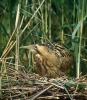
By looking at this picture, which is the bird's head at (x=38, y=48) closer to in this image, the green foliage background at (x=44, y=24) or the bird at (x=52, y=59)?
the bird at (x=52, y=59)

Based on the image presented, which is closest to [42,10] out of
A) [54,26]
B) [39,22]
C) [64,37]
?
[39,22]

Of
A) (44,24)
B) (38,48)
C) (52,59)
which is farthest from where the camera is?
(44,24)

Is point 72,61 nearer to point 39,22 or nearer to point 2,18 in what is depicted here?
point 39,22

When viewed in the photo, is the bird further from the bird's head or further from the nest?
the nest

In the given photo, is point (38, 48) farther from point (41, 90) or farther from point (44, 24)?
point (41, 90)

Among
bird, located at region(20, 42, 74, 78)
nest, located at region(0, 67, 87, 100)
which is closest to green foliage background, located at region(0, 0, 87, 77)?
bird, located at region(20, 42, 74, 78)

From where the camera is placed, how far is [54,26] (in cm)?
686

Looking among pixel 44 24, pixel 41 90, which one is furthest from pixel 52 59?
pixel 41 90

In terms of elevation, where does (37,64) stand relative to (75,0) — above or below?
below

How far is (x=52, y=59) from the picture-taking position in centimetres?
569

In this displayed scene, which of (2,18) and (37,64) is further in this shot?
(2,18)

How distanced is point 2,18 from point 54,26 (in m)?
1.01

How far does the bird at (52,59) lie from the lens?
18.4 ft

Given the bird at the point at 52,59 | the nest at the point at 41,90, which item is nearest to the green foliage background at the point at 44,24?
the bird at the point at 52,59
